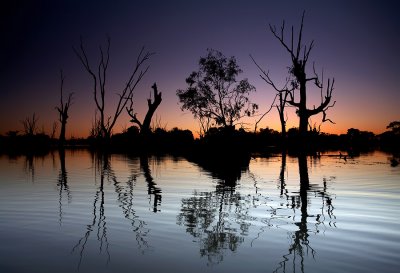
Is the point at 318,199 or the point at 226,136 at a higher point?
the point at 226,136

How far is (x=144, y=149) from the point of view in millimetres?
44031

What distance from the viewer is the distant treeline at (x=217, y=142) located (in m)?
30.5

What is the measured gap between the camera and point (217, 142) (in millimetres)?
30984

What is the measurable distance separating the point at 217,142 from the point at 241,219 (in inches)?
948

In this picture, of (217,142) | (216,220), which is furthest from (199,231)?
(217,142)

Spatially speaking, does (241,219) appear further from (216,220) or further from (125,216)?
(125,216)

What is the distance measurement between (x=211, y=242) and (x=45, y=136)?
97.6 meters

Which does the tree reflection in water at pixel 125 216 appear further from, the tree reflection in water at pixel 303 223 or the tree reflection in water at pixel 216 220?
the tree reflection in water at pixel 303 223

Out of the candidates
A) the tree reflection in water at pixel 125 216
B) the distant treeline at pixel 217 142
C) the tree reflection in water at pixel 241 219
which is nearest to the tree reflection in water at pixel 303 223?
the tree reflection in water at pixel 241 219

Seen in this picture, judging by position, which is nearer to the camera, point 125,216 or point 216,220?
point 216,220

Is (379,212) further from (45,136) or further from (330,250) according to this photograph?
(45,136)

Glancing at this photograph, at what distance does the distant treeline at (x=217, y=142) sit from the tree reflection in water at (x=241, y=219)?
687 centimetres

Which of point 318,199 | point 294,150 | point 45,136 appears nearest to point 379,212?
point 318,199

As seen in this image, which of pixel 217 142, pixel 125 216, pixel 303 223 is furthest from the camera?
pixel 217 142
